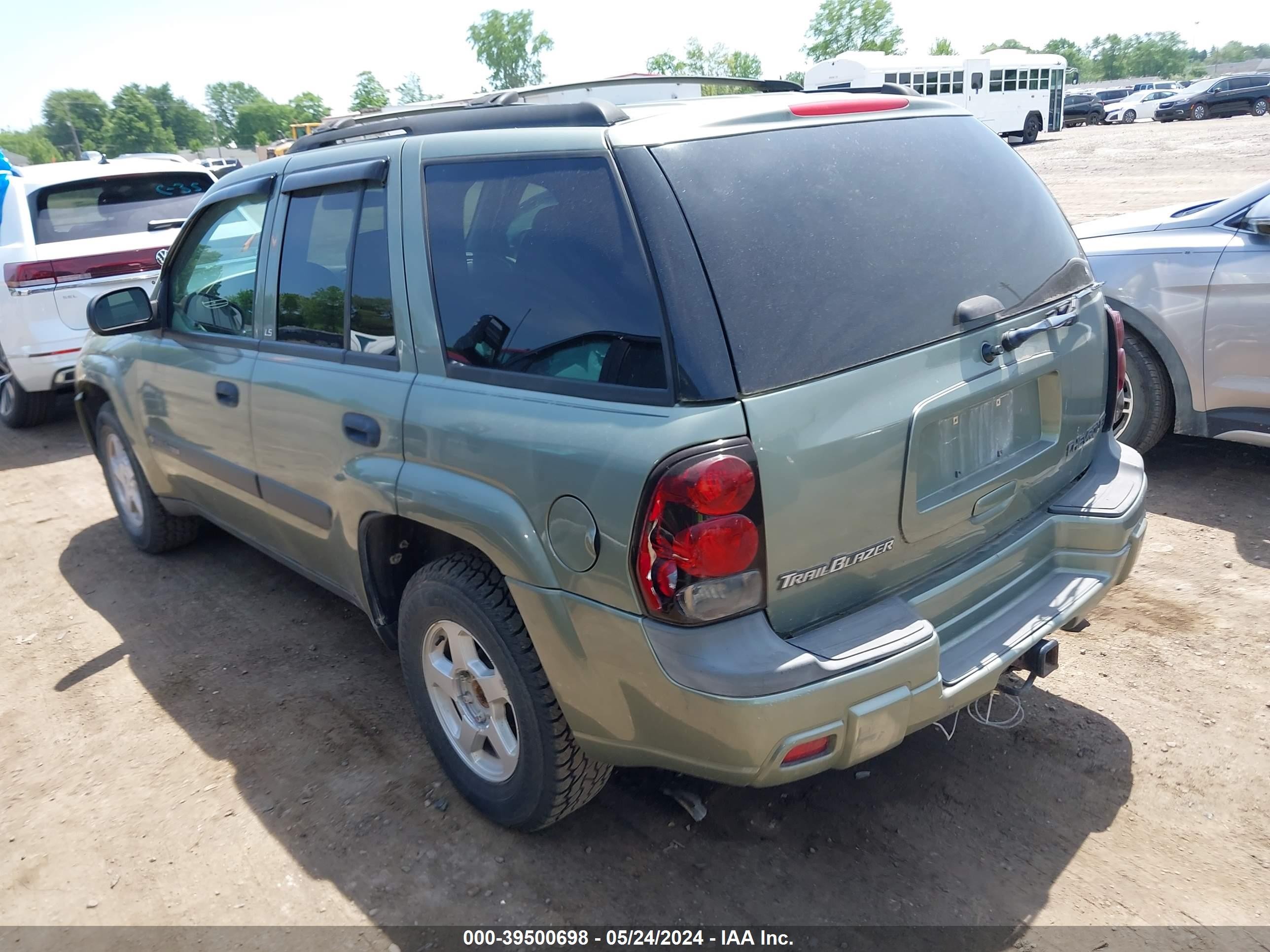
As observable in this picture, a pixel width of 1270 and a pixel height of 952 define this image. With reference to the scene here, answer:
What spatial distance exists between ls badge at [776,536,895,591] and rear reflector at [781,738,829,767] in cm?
35

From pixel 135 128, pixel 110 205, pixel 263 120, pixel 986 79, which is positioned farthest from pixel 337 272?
pixel 263 120

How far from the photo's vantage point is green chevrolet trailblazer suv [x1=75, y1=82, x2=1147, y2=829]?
2197 millimetres

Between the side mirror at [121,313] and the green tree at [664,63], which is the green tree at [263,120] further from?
the side mirror at [121,313]

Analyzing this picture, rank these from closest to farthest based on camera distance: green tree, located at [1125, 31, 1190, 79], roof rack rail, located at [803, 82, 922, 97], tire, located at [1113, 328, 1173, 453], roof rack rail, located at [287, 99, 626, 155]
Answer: roof rack rail, located at [287, 99, 626, 155], roof rack rail, located at [803, 82, 922, 97], tire, located at [1113, 328, 1173, 453], green tree, located at [1125, 31, 1190, 79]

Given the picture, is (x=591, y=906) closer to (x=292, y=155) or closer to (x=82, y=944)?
(x=82, y=944)

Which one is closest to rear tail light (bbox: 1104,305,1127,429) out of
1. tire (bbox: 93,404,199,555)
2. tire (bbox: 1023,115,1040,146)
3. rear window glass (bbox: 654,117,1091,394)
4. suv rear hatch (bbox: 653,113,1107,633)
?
suv rear hatch (bbox: 653,113,1107,633)

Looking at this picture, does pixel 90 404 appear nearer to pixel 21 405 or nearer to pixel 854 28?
pixel 21 405

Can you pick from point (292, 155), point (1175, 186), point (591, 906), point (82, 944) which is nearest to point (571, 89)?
point (292, 155)

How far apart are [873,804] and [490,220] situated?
79.7 inches

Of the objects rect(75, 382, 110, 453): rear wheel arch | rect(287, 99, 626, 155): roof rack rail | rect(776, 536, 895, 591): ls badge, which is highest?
rect(287, 99, 626, 155): roof rack rail

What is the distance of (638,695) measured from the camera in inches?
90.0

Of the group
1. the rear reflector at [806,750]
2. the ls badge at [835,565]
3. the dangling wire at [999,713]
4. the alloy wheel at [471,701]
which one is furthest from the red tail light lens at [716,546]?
the dangling wire at [999,713]

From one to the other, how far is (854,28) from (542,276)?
87772 millimetres

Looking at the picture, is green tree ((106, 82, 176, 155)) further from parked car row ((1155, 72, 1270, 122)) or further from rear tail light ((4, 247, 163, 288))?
rear tail light ((4, 247, 163, 288))
